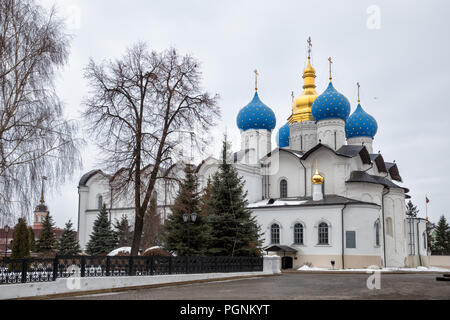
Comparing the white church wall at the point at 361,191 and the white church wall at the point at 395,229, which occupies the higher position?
the white church wall at the point at 361,191

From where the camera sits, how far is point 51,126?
12867mm

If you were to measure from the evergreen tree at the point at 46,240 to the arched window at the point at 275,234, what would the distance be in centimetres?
1727

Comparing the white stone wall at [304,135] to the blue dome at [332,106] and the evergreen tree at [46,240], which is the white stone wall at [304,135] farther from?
the evergreen tree at [46,240]

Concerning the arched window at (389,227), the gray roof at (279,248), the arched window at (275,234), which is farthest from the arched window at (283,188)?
the arched window at (389,227)

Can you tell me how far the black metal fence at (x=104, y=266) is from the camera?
1109 centimetres

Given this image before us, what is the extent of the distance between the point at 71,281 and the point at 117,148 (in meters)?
6.33

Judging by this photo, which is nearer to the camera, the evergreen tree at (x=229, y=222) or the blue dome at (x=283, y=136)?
the evergreen tree at (x=229, y=222)

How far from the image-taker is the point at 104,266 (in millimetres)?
13500

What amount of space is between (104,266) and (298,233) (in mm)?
18415

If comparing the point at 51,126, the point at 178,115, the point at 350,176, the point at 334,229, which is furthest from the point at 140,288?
the point at 350,176
